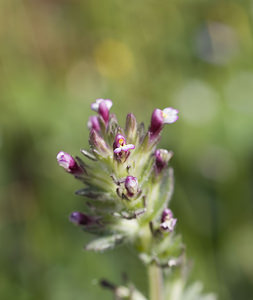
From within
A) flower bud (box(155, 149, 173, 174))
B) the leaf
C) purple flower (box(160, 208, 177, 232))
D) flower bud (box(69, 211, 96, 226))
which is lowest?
the leaf

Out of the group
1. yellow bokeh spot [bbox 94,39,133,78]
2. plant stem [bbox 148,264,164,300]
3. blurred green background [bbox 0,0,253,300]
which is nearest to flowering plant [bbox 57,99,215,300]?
plant stem [bbox 148,264,164,300]

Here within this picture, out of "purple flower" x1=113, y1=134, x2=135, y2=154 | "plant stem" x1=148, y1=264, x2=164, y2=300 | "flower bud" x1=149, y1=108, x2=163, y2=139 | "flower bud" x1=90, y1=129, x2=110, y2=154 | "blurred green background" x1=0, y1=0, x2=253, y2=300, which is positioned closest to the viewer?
"purple flower" x1=113, y1=134, x2=135, y2=154

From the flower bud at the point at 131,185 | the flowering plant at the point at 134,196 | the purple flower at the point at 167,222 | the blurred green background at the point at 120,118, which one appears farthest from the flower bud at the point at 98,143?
the blurred green background at the point at 120,118

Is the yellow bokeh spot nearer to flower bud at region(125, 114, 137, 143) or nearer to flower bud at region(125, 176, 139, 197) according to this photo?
flower bud at region(125, 114, 137, 143)

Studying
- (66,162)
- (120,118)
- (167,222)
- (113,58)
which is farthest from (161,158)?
(113,58)

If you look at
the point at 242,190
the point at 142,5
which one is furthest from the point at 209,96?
the point at 142,5

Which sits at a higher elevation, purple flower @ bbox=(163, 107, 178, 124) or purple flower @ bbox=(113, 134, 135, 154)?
purple flower @ bbox=(113, 134, 135, 154)

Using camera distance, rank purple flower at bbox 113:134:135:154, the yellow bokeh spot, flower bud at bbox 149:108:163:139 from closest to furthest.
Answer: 1. purple flower at bbox 113:134:135:154
2. flower bud at bbox 149:108:163:139
3. the yellow bokeh spot

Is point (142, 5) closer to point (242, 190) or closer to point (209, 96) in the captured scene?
point (209, 96)

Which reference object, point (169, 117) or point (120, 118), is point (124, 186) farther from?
point (120, 118)
